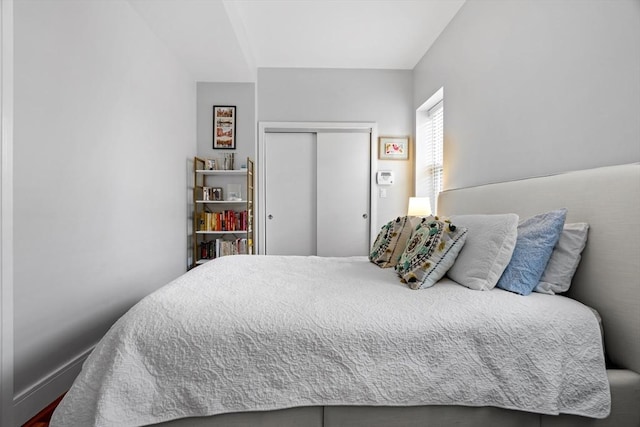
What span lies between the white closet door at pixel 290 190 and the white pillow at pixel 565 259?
3.02 meters

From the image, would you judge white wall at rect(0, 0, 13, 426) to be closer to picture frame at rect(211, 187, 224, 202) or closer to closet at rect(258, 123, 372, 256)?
picture frame at rect(211, 187, 224, 202)

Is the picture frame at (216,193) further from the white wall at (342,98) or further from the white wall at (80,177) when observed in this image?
the white wall at (342,98)

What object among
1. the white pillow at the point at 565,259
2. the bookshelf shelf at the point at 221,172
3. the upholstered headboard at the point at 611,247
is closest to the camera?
the upholstered headboard at the point at 611,247

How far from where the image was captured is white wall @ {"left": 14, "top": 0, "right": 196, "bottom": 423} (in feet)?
5.16

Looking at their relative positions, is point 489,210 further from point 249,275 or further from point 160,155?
point 160,155

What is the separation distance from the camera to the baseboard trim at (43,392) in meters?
1.52

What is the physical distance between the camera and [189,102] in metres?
3.75

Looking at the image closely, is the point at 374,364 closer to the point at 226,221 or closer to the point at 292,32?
the point at 226,221

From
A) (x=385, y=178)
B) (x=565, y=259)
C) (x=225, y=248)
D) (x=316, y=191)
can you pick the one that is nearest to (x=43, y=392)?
(x=225, y=248)

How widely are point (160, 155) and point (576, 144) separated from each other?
3.08 meters

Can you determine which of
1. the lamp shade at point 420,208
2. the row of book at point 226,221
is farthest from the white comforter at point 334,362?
the row of book at point 226,221

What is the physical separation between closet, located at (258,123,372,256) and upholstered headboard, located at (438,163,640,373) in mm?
2704

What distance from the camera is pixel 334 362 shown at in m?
1.07

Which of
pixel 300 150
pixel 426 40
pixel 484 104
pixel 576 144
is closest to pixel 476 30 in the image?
pixel 484 104
